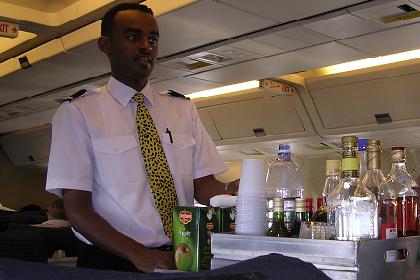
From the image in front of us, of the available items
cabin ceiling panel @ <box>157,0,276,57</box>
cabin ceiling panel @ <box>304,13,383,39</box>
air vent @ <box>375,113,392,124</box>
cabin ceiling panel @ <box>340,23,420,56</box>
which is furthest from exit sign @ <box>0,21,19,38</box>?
air vent @ <box>375,113,392,124</box>

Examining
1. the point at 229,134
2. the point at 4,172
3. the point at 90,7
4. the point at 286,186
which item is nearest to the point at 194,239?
the point at 286,186

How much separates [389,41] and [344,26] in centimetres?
52

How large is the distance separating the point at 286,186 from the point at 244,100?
522cm

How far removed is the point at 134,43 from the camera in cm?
235

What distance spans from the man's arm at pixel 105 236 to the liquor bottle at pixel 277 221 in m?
0.35

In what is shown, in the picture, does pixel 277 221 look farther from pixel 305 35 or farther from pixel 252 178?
pixel 305 35

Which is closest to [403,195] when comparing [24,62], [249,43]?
[249,43]

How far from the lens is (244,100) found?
7406 millimetres

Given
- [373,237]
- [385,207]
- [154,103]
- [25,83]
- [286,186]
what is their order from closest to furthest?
1. [373,237]
2. [385,207]
3. [286,186]
4. [154,103]
5. [25,83]

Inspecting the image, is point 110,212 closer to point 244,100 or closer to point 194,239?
point 194,239

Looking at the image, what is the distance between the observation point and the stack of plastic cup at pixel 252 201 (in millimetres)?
1754

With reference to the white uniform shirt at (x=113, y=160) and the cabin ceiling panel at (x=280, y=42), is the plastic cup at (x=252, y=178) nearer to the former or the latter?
the white uniform shirt at (x=113, y=160)

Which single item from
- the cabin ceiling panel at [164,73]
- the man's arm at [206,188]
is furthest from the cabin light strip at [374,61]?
the man's arm at [206,188]

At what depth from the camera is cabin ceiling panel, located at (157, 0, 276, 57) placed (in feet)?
13.6
